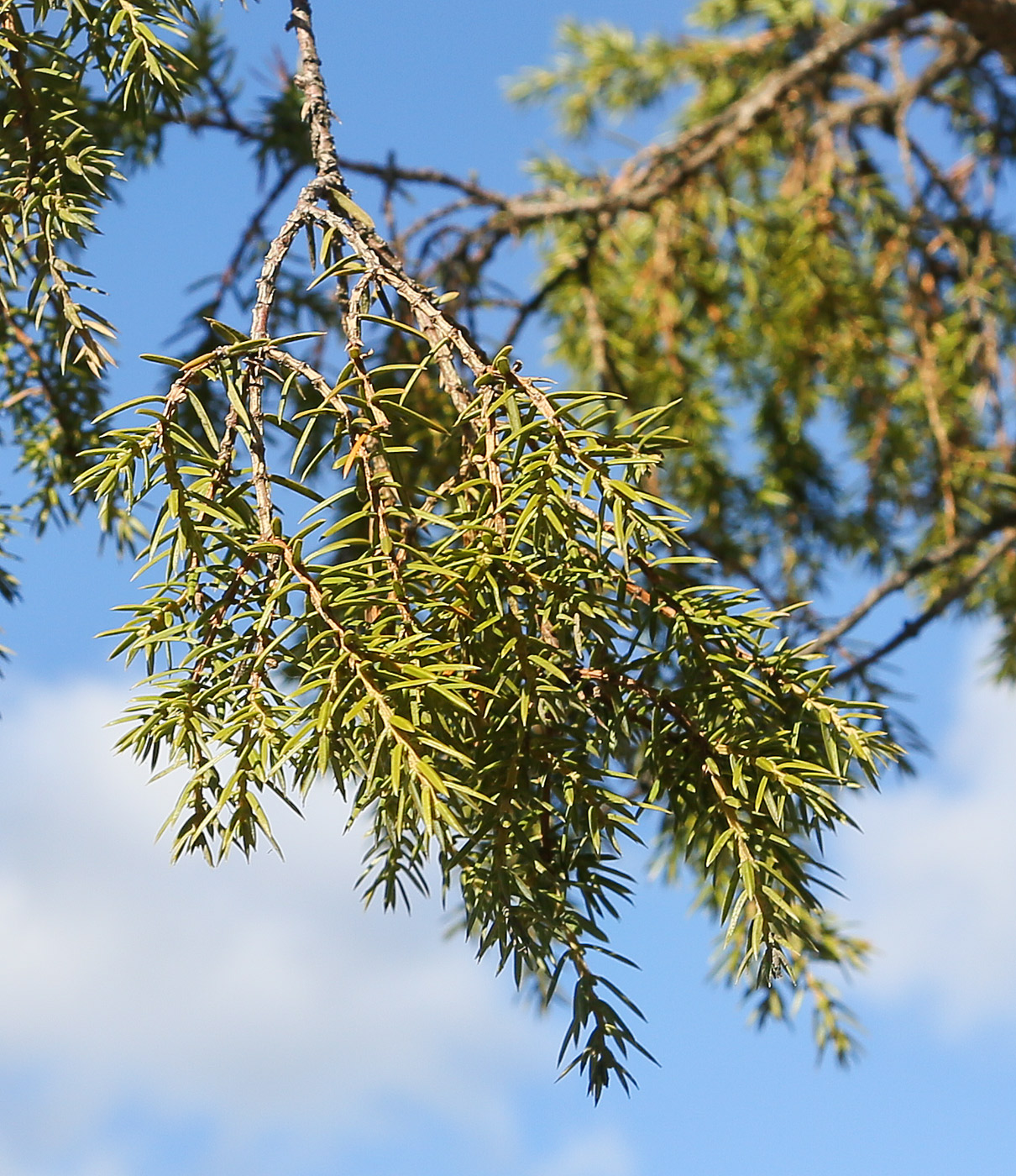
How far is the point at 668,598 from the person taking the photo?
713 mm

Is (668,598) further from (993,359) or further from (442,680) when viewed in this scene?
(993,359)

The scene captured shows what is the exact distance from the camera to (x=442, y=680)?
2.00ft

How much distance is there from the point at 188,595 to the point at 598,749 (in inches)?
9.3

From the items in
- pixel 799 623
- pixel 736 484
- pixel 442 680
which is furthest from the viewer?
pixel 736 484

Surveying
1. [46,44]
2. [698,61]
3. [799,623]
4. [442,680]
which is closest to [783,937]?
[442,680]

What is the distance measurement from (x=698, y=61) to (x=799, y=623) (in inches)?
65.9

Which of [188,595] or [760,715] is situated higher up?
[760,715]

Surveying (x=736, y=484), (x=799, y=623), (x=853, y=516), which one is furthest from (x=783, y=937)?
(x=853, y=516)

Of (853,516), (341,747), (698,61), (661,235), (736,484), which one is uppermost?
(698,61)

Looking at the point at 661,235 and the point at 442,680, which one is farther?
the point at 661,235

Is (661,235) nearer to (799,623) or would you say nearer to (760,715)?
Result: (799,623)

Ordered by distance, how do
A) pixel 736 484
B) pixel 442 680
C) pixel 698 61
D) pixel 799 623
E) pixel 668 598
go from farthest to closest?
pixel 698 61, pixel 736 484, pixel 799 623, pixel 668 598, pixel 442 680

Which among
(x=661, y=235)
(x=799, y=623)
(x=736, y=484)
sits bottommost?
(x=799, y=623)

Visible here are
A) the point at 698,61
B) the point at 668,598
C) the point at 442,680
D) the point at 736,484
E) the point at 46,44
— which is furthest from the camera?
the point at 698,61
